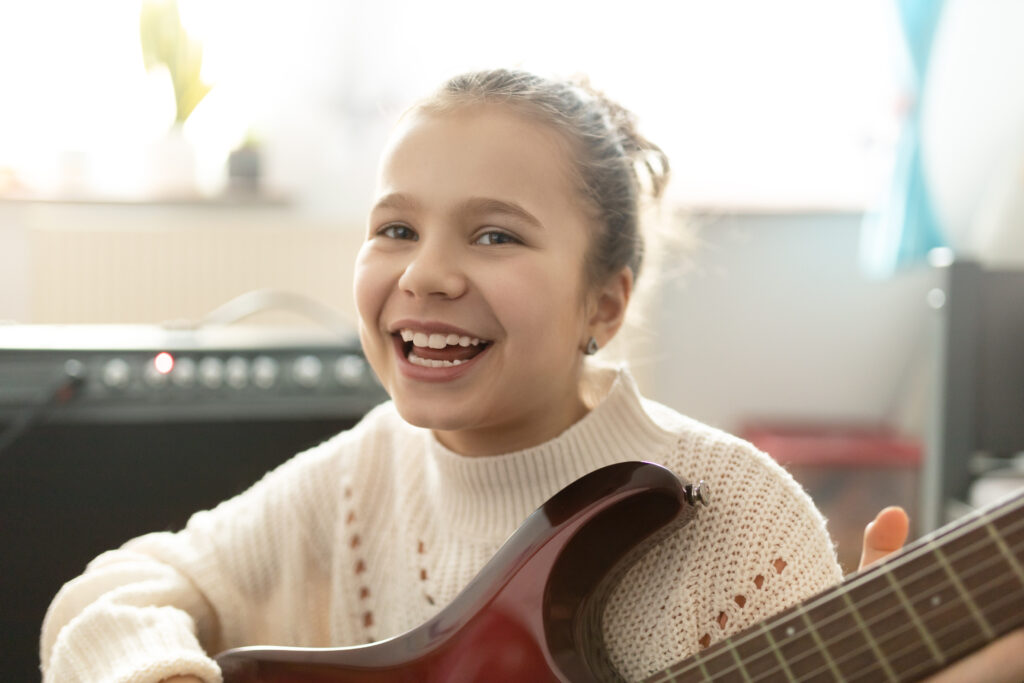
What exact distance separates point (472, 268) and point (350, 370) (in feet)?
2.41

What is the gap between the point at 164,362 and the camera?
137 centimetres

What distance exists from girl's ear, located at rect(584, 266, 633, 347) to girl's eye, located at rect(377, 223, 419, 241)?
162 mm

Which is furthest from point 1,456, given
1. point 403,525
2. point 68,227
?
point 68,227

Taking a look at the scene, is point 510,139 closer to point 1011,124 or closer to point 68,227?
point 68,227

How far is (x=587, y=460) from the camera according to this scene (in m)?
0.80

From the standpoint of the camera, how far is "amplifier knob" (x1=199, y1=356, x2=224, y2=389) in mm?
1385

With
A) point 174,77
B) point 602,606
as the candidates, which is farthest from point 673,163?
point 602,606

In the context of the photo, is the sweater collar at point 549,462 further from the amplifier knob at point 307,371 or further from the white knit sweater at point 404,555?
the amplifier knob at point 307,371

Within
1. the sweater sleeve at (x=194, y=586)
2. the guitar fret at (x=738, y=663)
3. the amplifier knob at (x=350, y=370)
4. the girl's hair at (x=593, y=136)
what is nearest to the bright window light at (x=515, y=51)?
the amplifier knob at (x=350, y=370)

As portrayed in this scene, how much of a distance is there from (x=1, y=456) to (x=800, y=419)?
2119 mm

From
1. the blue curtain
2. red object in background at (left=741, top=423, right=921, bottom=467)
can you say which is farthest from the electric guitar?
the blue curtain

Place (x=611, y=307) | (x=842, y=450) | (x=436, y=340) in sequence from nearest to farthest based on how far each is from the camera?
(x=436, y=340) → (x=611, y=307) → (x=842, y=450)

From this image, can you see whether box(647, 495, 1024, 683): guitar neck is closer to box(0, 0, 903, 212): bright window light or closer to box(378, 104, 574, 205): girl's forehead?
box(378, 104, 574, 205): girl's forehead

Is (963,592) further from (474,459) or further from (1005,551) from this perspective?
(474,459)
